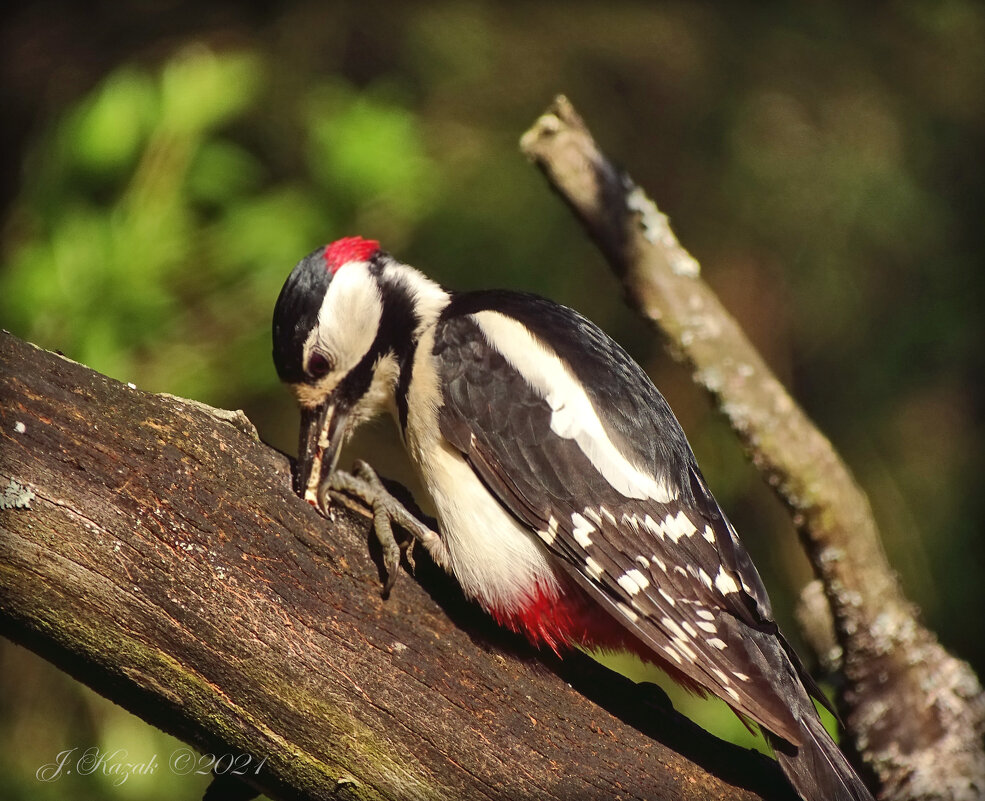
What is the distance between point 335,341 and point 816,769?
49.2 inches

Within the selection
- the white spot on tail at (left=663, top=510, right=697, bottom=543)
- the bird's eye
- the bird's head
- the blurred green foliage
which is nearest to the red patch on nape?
the bird's head

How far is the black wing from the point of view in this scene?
1.87m

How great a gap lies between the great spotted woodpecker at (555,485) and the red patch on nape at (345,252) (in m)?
0.01

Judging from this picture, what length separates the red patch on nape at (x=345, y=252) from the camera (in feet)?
7.31

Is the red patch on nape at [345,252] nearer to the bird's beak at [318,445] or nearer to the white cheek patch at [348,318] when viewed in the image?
the white cheek patch at [348,318]

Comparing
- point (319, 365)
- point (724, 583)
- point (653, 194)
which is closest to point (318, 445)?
point (319, 365)

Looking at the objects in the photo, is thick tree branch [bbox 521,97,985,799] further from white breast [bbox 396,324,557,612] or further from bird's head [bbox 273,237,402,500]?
white breast [bbox 396,324,557,612]

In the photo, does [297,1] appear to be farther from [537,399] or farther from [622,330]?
[537,399]

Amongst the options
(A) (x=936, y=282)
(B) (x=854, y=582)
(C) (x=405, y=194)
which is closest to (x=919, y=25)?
(A) (x=936, y=282)

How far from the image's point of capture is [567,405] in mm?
2037

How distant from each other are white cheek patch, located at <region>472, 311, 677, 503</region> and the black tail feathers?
499mm

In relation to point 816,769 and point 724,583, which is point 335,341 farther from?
point 816,769

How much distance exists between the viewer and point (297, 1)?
4215 millimetres

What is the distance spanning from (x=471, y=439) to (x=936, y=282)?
2.60m
